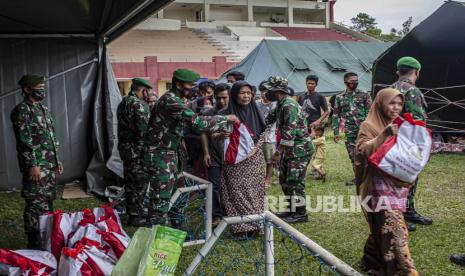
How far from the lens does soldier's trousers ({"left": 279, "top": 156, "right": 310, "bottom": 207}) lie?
467cm

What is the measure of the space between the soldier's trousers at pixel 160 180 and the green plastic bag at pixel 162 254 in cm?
113

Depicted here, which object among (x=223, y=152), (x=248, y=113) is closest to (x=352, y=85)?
(x=248, y=113)

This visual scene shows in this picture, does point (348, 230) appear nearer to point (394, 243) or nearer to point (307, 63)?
point (394, 243)

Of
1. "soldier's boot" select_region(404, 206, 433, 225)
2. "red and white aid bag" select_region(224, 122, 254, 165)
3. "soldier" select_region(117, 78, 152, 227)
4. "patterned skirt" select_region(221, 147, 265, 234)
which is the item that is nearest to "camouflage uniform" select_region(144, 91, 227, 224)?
"red and white aid bag" select_region(224, 122, 254, 165)

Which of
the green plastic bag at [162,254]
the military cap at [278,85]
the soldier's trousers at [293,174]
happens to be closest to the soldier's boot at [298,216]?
the soldier's trousers at [293,174]

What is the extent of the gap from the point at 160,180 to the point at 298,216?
5.75ft

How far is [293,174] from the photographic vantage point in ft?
15.3

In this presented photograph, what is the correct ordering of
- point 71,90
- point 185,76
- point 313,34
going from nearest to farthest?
point 185,76, point 71,90, point 313,34

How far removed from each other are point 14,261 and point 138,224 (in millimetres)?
2068

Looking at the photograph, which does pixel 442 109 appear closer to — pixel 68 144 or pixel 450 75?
pixel 450 75

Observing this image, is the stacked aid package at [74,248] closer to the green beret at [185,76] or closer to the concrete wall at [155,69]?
the green beret at [185,76]

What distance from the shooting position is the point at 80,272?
266 centimetres

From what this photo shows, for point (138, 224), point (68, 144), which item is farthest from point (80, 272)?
point (68, 144)

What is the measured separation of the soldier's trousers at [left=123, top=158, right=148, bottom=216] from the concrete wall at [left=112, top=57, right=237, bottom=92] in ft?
49.2
